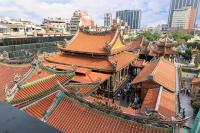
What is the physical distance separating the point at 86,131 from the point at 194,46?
64.4 meters

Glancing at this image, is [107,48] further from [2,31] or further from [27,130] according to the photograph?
[2,31]

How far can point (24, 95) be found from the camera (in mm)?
9773

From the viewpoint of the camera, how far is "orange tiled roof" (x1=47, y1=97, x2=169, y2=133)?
733 centimetres

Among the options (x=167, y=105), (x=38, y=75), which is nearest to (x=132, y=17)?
(x=167, y=105)

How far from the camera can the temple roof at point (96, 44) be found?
20.9 meters

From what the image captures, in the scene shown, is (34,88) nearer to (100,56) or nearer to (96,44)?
(100,56)

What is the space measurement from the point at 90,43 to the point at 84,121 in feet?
52.5

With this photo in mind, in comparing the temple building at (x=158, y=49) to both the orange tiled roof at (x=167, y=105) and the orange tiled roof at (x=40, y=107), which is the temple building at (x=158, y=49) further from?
the orange tiled roof at (x=40, y=107)

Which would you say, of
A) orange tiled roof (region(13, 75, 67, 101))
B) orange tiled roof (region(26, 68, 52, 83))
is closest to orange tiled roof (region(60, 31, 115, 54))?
orange tiled roof (region(26, 68, 52, 83))

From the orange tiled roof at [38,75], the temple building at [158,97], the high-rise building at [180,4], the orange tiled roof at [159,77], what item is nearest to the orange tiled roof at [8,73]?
the orange tiled roof at [38,75]

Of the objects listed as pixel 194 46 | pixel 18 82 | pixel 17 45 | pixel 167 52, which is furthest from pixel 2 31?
pixel 194 46

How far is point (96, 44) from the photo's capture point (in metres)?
22.6

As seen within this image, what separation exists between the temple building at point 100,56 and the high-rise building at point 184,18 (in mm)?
141080

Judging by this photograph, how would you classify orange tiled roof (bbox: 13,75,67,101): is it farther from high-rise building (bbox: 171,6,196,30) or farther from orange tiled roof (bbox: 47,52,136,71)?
high-rise building (bbox: 171,6,196,30)
